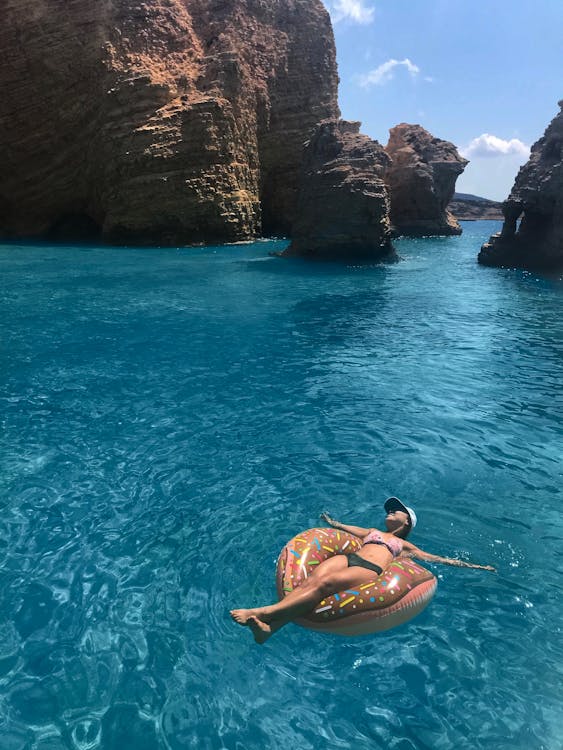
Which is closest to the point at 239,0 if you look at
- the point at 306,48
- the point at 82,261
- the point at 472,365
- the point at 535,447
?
the point at 306,48

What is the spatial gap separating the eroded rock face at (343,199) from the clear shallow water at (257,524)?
15.9 meters

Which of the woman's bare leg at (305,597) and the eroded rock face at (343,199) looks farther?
the eroded rock face at (343,199)

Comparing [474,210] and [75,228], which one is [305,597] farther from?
[474,210]

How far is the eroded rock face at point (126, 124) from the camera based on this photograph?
122 ft

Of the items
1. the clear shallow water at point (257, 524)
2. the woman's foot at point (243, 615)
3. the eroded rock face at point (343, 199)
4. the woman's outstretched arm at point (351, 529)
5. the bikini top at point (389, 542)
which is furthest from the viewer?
the eroded rock face at point (343, 199)

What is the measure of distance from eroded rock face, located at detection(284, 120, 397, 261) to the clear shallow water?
15.9m

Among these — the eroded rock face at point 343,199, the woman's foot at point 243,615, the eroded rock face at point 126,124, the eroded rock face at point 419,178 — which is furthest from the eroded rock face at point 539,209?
the woman's foot at point 243,615

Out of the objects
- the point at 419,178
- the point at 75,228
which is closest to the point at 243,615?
the point at 75,228

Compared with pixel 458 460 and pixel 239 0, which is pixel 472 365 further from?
pixel 239 0

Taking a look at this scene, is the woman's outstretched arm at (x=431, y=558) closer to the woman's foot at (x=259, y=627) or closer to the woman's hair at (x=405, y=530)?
the woman's hair at (x=405, y=530)

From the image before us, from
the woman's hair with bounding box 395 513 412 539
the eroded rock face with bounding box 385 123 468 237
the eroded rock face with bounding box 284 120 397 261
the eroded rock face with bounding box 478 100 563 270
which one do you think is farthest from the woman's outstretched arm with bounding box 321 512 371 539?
the eroded rock face with bounding box 385 123 468 237

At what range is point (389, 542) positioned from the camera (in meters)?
5.14

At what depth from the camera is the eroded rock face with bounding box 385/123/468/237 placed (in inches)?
2008

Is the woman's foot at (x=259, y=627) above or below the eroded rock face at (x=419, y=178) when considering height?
below
